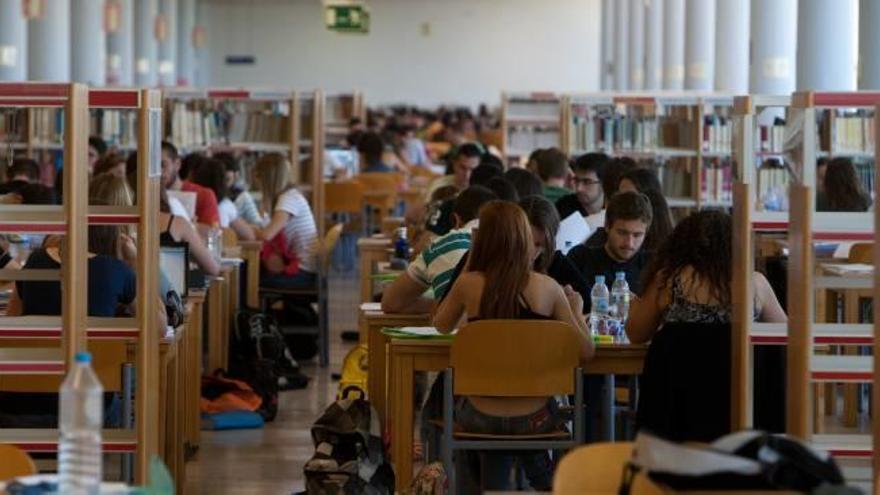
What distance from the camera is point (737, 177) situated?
5.18m

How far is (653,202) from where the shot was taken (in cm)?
781

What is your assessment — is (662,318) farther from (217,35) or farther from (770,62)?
(217,35)

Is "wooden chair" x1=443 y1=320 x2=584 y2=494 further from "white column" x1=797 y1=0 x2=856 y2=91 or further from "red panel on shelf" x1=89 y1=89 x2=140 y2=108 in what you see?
"white column" x1=797 y1=0 x2=856 y2=91

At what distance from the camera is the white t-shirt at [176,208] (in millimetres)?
9342

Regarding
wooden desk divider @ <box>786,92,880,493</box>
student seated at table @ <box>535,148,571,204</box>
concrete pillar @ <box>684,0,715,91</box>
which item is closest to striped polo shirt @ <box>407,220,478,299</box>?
wooden desk divider @ <box>786,92,880,493</box>

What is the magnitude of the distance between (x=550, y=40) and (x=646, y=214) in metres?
29.5

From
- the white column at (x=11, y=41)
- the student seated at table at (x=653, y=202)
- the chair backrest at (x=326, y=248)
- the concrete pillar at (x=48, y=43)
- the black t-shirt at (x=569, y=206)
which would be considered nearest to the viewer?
the student seated at table at (x=653, y=202)

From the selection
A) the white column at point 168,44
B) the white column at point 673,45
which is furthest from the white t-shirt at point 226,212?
the white column at point 168,44

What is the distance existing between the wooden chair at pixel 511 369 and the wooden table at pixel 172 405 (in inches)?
40.5

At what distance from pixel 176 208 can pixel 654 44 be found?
13.8 meters

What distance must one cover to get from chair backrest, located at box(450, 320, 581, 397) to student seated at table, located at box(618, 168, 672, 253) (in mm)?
1180

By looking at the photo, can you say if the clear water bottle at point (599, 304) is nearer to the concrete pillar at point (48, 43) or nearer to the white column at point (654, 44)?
the concrete pillar at point (48, 43)

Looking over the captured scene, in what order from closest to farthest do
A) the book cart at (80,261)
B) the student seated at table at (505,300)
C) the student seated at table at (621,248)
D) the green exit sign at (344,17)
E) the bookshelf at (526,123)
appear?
the book cart at (80,261)
the student seated at table at (505,300)
the student seated at table at (621,248)
the bookshelf at (526,123)
the green exit sign at (344,17)

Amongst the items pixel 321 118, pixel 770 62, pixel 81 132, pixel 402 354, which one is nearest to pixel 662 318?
pixel 402 354
